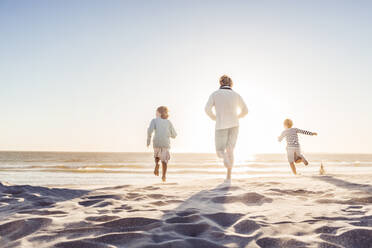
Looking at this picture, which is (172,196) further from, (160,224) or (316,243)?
(316,243)

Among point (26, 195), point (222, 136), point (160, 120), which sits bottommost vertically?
point (26, 195)

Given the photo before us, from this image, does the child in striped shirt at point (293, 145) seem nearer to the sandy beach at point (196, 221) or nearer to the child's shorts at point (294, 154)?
the child's shorts at point (294, 154)

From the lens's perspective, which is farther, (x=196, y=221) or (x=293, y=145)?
(x=293, y=145)

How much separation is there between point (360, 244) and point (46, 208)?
11.3ft

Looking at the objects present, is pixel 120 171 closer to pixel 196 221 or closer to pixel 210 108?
pixel 210 108

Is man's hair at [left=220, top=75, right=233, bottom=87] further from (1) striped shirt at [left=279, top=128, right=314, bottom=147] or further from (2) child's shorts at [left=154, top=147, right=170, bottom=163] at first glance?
(1) striped shirt at [left=279, top=128, right=314, bottom=147]

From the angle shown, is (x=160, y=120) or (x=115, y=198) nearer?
(x=115, y=198)

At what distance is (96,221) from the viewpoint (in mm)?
2727

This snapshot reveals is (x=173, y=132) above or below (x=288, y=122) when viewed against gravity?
below

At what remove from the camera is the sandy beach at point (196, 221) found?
2.08m

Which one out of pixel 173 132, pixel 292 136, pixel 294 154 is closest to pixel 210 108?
pixel 173 132

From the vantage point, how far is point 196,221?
2590 millimetres

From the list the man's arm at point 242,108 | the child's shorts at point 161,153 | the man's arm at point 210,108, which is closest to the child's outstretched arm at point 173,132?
the child's shorts at point 161,153

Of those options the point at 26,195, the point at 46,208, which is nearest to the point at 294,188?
the point at 46,208
